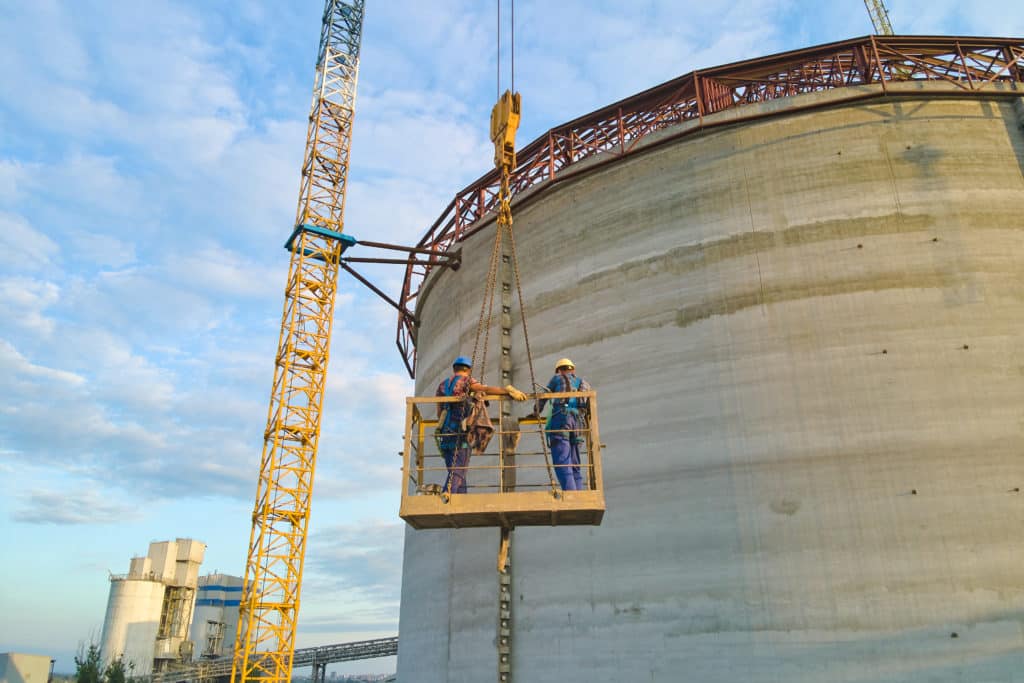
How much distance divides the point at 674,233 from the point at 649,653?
8.98 m

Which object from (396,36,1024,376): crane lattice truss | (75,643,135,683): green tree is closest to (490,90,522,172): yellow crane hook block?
(396,36,1024,376): crane lattice truss

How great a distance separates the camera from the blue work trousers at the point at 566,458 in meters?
8.77

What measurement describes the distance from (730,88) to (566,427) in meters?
14.7

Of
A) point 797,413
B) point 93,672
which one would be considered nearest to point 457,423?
point 797,413

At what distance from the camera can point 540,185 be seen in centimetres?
2014

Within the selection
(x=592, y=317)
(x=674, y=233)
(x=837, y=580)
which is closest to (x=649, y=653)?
(x=837, y=580)

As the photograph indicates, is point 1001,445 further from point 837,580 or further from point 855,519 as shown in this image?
point 837,580

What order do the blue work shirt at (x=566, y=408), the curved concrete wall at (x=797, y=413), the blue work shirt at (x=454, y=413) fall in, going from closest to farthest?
the blue work shirt at (x=454, y=413) → the blue work shirt at (x=566, y=408) → the curved concrete wall at (x=797, y=413)

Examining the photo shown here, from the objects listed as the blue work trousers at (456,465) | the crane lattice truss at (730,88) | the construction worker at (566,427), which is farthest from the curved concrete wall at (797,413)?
the blue work trousers at (456,465)

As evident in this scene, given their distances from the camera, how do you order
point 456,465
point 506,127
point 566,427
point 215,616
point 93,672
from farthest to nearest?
point 215,616, point 93,672, point 506,127, point 566,427, point 456,465

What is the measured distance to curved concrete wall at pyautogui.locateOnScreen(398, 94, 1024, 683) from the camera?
13.1 metres

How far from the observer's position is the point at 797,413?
1463 centimetres

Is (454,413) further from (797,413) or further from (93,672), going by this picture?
(93,672)

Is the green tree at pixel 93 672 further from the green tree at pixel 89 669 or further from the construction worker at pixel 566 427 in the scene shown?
the construction worker at pixel 566 427
